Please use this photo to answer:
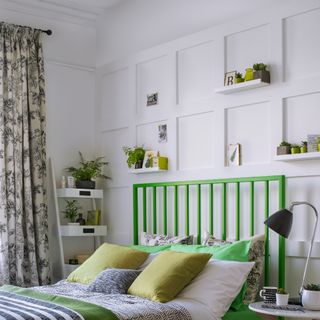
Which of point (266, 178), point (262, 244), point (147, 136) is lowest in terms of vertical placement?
point (262, 244)

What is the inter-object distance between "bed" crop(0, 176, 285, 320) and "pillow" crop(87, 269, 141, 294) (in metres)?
0.07

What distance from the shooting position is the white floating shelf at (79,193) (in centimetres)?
515

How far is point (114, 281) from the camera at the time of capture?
3.81 meters

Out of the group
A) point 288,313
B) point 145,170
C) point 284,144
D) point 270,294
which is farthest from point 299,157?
point 145,170

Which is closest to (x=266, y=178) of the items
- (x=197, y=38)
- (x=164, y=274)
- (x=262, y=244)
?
(x=262, y=244)

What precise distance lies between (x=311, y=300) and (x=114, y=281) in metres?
1.22

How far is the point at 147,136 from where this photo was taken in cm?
506

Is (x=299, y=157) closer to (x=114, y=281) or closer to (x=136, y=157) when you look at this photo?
(x=114, y=281)

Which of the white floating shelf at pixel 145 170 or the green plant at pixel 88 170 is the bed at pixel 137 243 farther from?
the green plant at pixel 88 170

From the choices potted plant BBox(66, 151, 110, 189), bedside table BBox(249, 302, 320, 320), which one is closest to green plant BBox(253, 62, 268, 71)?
bedside table BBox(249, 302, 320, 320)

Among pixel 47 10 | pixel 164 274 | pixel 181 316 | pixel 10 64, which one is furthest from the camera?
pixel 47 10

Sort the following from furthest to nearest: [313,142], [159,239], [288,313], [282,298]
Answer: [159,239]
[313,142]
[282,298]
[288,313]

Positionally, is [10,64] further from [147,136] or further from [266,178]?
[266,178]

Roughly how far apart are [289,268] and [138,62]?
2199 mm
